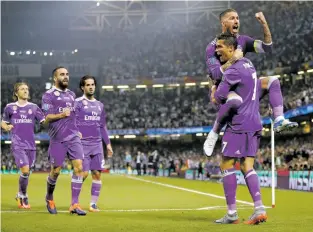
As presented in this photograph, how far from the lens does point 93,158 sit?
39.9 feet

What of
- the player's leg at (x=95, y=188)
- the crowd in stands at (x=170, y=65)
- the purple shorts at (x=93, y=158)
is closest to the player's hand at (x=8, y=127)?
the purple shorts at (x=93, y=158)

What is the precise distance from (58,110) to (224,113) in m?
3.99

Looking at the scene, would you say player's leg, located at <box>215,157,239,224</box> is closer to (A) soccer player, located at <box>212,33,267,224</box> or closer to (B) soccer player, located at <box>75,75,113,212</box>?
(A) soccer player, located at <box>212,33,267,224</box>

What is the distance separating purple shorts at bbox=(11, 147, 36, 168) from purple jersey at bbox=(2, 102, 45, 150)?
0.16m

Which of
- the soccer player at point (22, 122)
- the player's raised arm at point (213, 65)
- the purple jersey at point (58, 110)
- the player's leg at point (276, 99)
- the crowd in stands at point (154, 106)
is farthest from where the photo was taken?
the crowd in stands at point (154, 106)

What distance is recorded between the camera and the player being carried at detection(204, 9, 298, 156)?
8.12 m

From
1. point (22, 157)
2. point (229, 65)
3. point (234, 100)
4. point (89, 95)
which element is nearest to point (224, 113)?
point (234, 100)

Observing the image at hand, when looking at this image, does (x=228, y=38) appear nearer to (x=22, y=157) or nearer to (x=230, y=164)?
(x=230, y=164)

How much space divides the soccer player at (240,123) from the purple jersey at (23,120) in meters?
6.15

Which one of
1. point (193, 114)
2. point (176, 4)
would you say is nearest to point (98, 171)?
point (193, 114)

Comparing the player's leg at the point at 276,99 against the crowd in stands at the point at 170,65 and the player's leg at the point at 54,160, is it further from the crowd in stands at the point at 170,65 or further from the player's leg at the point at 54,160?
the crowd in stands at the point at 170,65

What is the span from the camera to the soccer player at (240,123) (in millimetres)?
8062

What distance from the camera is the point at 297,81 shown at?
49969 mm

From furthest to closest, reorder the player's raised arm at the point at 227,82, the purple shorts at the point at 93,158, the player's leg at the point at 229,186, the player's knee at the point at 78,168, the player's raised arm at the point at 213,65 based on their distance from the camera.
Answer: the purple shorts at the point at 93,158 → the player's knee at the point at 78,168 → the player's raised arm at the point at 213,65 → the player's leg at the point at 229,186 → the player's raised arm at the point at 227,82
